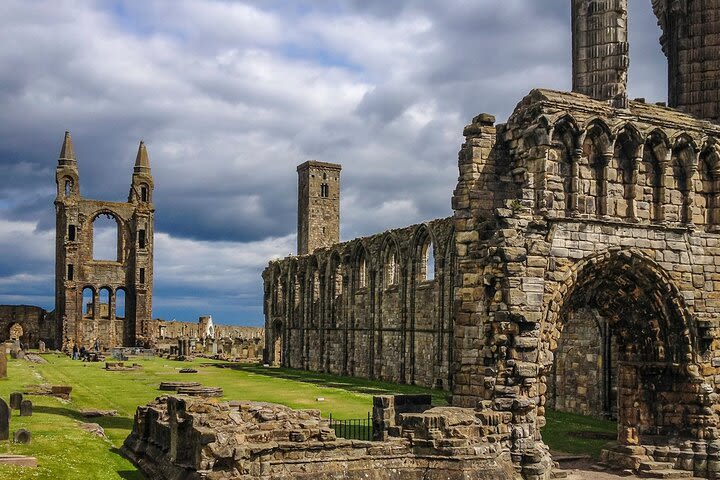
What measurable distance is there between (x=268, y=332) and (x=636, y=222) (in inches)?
1648

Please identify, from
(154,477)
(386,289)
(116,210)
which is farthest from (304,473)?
(116,210)

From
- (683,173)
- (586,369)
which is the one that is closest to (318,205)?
(586,369)

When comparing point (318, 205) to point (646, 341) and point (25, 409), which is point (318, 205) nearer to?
point (25, 409)

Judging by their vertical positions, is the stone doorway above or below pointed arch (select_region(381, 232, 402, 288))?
below

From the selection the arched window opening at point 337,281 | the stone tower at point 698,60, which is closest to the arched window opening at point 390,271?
the arched window opening at point 337,281

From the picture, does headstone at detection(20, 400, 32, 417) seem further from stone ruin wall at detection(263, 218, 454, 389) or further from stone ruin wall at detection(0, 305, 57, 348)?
stone ruin wall at detection(0, 305, 57, 348)

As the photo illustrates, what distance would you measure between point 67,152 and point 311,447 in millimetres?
56351

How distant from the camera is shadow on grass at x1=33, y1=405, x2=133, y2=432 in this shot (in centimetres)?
1922

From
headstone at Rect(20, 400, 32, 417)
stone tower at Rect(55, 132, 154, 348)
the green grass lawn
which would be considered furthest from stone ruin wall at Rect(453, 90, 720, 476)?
stone tower at Rect(55, 132, 154, 348)

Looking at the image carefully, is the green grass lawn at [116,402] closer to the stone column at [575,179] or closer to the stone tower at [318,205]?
the stone column at [575,179]

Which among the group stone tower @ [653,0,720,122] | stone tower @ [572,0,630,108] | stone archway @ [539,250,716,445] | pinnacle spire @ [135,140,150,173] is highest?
pinnacle spire @ [135,140,150,173]

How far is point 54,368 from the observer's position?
37688 millimetres

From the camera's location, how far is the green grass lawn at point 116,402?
46.6 feet

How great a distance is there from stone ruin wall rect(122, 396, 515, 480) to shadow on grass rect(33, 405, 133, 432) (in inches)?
202
